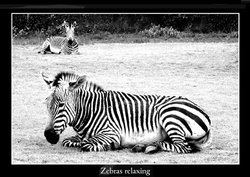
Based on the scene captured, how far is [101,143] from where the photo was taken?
9445 millimetres

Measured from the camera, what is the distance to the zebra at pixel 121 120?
9469 millimetres

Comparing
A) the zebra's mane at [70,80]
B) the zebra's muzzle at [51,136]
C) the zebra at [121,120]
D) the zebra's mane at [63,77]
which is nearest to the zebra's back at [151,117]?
the zebra at [121,120]

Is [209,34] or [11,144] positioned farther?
[209,34]

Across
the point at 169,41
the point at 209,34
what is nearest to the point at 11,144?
the point at 169,41

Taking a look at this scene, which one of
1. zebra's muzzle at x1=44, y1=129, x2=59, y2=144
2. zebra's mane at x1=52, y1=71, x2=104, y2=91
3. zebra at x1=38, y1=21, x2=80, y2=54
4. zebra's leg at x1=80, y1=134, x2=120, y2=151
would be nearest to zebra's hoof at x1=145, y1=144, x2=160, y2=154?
zebra's leg at x1=80, y1=134, x2=120, y2=151

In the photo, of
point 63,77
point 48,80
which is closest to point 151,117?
point 63,77

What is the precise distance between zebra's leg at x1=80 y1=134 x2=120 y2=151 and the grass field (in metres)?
0.08

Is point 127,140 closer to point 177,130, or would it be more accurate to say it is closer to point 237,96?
point 177,130

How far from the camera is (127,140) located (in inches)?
376

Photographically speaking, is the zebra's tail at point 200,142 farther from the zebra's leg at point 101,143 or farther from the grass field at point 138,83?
the zebra's leg at point 101,143

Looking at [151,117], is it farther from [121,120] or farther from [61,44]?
[61,44]

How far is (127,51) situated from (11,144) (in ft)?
7.62

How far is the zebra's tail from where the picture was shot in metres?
9.52
